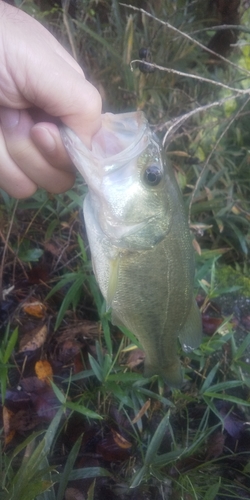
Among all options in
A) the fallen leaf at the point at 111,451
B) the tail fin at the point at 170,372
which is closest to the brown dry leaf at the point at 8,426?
the fallen leaf at the point at 111,451

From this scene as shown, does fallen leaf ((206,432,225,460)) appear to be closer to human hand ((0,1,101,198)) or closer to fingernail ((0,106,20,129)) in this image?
human hand ((0,1,101,198))

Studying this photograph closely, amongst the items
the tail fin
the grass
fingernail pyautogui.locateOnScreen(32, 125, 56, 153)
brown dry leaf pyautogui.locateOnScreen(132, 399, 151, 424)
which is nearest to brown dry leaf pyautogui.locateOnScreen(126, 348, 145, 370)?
the grass

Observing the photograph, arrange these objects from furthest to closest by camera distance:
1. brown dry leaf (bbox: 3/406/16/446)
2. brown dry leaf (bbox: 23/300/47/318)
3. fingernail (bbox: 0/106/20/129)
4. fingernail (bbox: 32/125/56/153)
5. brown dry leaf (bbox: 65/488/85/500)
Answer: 1. brown dry leaf (bbox: 23/300/47/318)
2. brown dry leaf (bbox: 3/406/16/446)
3. brown dry leaf (bbox: 65/488/85/500)
4. fingernail (bbox: 0/106/20/129)
5. fingernail (bbox: 32/125/56/153)

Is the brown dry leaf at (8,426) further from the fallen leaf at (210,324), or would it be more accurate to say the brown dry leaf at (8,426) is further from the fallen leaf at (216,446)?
the fallen leaf at (210,324)

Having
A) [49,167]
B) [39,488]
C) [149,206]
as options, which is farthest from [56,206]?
[39,488]

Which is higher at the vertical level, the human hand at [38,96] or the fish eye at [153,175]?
the human hand at [38,96]

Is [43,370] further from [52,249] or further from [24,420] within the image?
[52,249]

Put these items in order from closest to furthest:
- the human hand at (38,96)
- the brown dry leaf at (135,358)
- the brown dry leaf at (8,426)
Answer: the human hand at (38,96) < the brown dry leaf at (8,426) < the brown dry leaf at (135,358)
